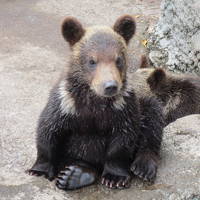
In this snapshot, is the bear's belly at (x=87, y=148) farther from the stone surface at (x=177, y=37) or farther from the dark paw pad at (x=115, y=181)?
the stone surface at (x=177, y=37)

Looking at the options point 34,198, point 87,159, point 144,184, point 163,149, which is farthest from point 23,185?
point 163,149

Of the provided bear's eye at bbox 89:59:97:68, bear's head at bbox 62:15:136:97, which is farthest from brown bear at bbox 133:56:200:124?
bear's eye at bbox 89:59:97:68

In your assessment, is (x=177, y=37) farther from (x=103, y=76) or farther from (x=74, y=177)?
(x=74, y=177)

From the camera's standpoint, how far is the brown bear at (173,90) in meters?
9.12

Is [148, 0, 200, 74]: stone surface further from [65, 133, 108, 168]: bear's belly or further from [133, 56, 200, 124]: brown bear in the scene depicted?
[65, 133, 108, 168]: bear's belly

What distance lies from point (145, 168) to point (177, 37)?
15.5ft

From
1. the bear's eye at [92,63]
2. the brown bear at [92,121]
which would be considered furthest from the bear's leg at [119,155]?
the bear's eye at [92,63]

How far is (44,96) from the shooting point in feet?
32.0

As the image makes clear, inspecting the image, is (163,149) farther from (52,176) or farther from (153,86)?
(153,86)

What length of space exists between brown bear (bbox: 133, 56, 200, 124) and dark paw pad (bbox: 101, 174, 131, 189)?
326cm

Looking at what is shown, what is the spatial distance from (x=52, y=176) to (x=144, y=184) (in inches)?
39.4

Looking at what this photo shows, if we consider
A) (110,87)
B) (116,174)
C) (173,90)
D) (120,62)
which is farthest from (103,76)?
(173,90)

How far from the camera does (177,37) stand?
10297mm

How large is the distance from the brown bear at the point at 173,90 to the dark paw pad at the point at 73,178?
3282 mm
